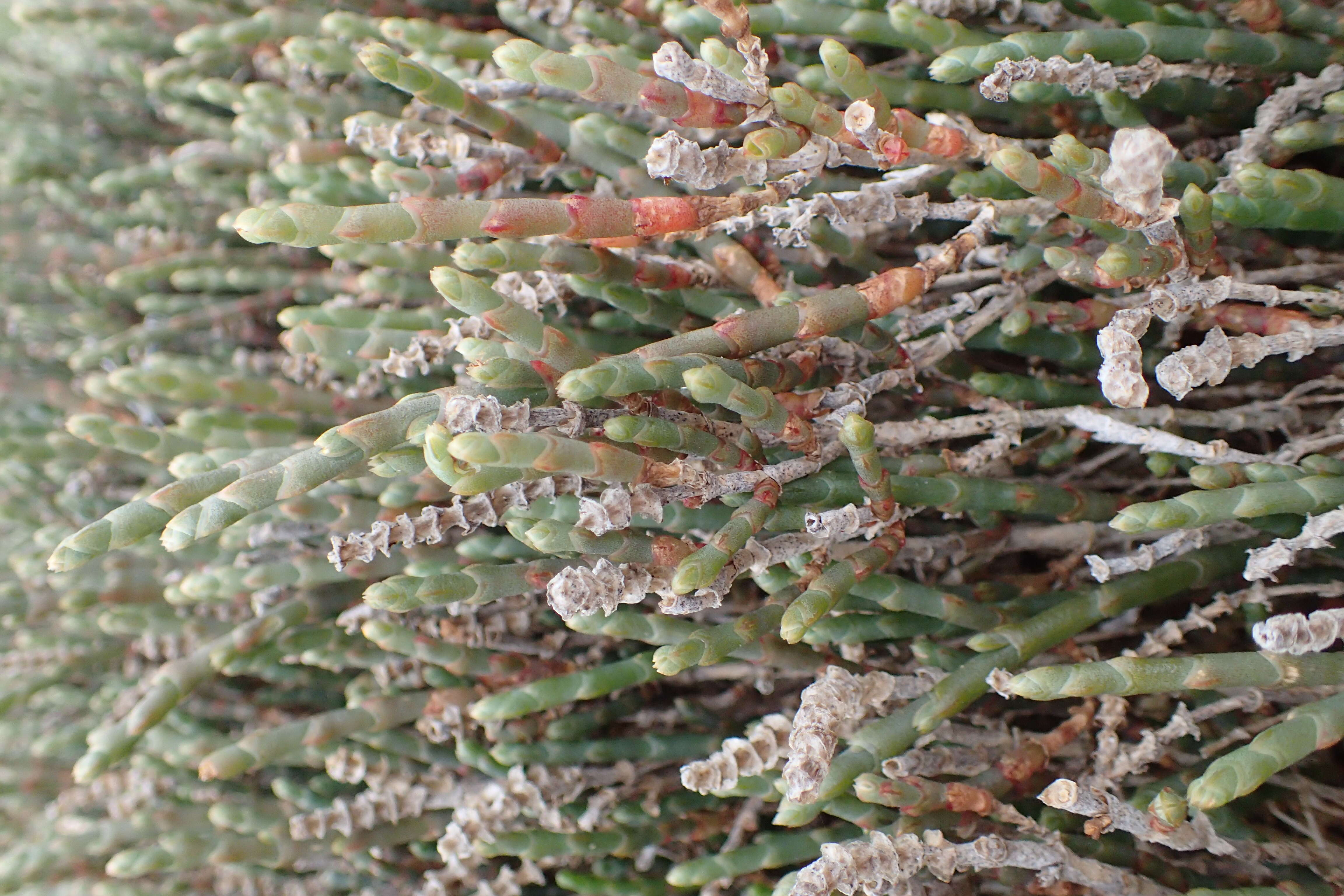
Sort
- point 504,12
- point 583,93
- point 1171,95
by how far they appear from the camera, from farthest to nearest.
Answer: point 504,12 < point 1171,95 < point 583,93

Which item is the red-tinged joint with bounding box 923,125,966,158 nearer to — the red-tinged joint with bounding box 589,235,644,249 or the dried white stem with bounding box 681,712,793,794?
the red-tinged joint with bounding box 589,235,644,249

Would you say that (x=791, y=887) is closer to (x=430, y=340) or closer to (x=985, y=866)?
(x=985, y=866)

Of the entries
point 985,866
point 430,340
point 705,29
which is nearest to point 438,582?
point 430,340

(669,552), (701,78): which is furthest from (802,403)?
(701,78)

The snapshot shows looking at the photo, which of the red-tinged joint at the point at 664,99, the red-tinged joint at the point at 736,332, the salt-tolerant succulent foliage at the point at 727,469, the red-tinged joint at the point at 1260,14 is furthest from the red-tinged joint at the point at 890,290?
the red-tinged joint at the point at 1260,14

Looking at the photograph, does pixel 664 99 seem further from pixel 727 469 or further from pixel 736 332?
pixel 727 469

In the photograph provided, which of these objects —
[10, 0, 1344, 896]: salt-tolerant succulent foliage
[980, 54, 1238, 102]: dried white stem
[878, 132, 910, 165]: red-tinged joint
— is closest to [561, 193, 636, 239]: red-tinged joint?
[10, 0, 1344, 896]: salt-tolerant succulent foliage
